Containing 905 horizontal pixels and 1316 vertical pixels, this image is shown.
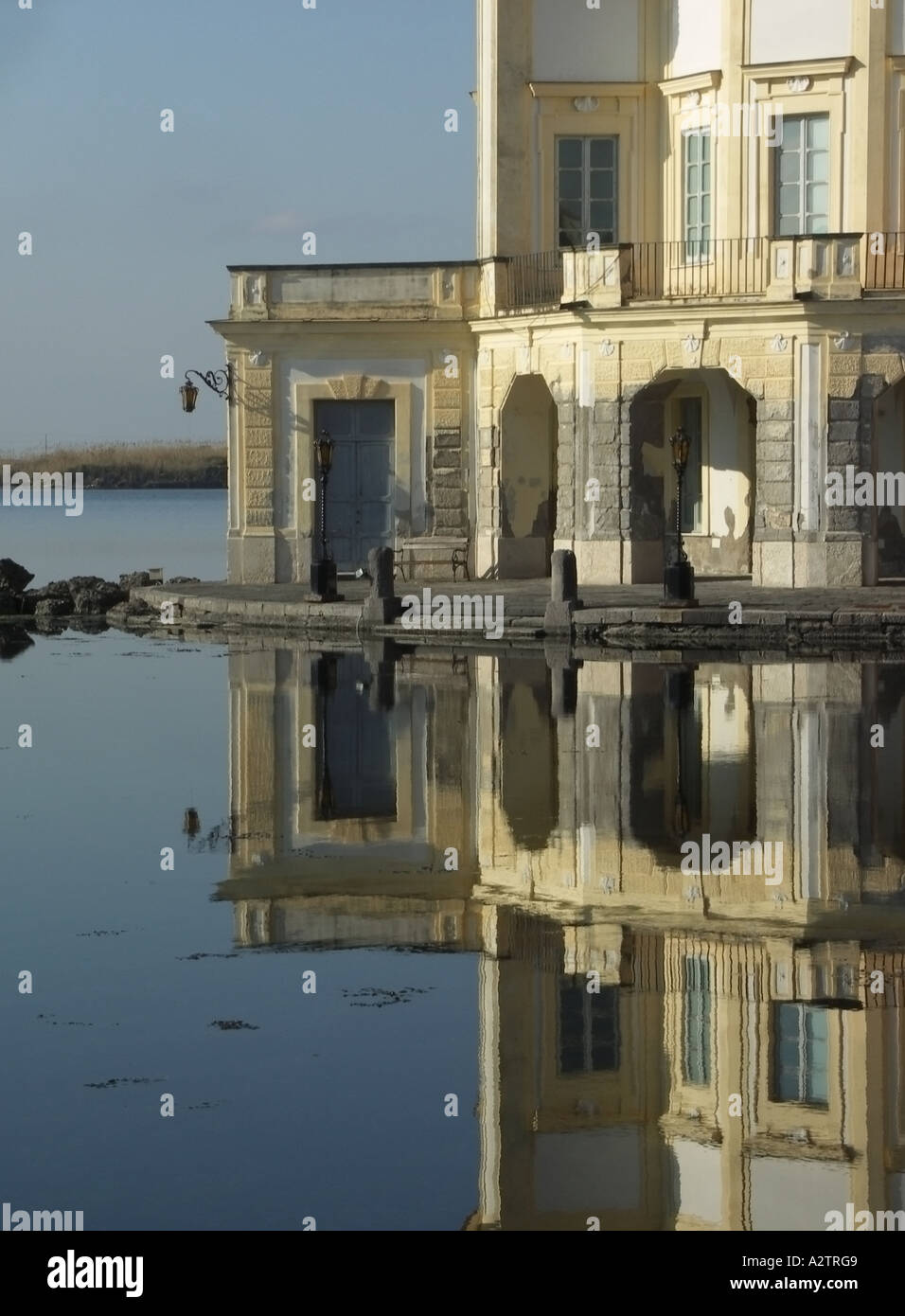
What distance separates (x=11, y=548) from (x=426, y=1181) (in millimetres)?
62698

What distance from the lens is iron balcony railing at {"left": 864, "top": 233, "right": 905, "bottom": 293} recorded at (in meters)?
29.6

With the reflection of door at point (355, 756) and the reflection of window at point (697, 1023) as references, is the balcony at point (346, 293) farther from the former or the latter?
the reflection of window at point (697, 1023)

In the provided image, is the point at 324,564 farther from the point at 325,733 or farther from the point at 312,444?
the point at 325,733

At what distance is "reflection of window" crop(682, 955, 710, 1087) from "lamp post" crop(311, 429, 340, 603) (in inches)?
774

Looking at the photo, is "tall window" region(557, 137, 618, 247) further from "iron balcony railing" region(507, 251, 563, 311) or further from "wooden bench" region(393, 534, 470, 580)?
"wooden bench" region(393, 534, 470, 580)

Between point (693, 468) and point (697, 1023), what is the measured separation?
2444 cm

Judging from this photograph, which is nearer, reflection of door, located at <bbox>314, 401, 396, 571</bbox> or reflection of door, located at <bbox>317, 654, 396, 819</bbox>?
reflection of door, located at <bbox>317, 654, 396, 819</bbox>

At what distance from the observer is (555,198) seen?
107 ft

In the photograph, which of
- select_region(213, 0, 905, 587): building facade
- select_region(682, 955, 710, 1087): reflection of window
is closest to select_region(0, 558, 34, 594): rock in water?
select_region(213, 0, 905, 587): building facade

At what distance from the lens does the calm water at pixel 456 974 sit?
23.6ft

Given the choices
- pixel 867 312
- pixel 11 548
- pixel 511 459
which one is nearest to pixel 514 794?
pixel 867 312

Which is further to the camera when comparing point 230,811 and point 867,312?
point 867,312

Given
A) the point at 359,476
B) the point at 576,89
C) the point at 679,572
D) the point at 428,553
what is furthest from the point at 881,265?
the point at 359,476
